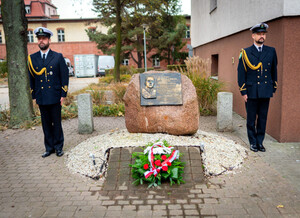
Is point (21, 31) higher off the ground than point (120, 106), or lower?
higher

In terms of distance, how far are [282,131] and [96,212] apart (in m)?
3.95

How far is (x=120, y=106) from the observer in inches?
357

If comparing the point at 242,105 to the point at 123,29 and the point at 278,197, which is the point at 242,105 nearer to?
the point at 278,197

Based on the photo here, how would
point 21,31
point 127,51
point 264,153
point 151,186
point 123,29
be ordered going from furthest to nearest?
point 127,51
point 123,29
point 21,31
point 264,153
point 151,186

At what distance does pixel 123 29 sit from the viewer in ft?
→ 88.4

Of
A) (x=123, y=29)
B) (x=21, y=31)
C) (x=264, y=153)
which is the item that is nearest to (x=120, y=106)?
(x=21, y=31)

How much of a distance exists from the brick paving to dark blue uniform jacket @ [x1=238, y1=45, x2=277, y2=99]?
42.5 inches

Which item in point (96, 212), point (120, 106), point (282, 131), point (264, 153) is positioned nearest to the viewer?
point (96, 212)

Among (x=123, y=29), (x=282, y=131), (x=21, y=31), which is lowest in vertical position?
(x=282, y=131)

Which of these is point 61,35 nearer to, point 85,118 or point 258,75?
point 85,118

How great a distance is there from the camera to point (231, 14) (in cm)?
880

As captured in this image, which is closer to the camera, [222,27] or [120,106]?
[120,106]

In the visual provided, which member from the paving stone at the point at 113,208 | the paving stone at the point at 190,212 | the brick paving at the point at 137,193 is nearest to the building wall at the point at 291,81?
the brick paving at the point at 137,193

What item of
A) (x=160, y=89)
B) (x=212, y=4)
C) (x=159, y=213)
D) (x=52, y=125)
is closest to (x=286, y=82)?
(x=160, y=89)
